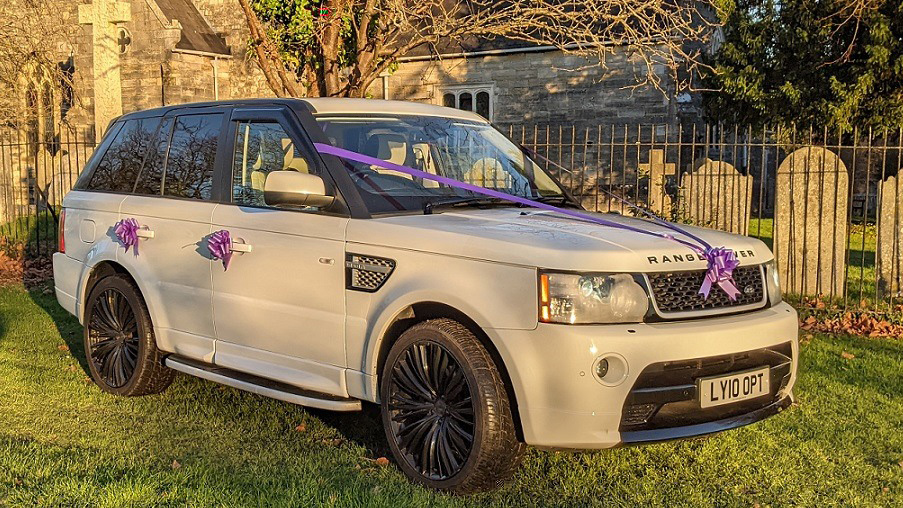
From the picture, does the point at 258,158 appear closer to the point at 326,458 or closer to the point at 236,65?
the point at 326,458

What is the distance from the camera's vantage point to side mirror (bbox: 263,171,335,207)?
4.87 meters

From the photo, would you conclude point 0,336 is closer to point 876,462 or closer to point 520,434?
point 520,434

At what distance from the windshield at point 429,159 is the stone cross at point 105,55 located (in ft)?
53.9

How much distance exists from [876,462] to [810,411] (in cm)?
101

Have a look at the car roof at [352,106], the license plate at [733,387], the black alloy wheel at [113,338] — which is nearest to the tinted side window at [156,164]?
the car roof at [352,106]

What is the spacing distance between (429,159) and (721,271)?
1.94 metres

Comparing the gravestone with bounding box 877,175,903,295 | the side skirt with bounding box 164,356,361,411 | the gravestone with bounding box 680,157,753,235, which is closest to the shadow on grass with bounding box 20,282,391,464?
the side skirt with bounding box 164,356,361,411

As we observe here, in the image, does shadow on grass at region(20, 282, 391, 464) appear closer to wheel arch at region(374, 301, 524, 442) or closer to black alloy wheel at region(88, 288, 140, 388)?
black alloy wheel at region(88, 288, 140, 388)

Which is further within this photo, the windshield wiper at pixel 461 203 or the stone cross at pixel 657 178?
the stone cross at pixel 657 178

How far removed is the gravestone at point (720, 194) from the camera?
11.6 metres

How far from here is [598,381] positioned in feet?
13.1

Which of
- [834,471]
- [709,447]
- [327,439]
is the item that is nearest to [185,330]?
[327,439]

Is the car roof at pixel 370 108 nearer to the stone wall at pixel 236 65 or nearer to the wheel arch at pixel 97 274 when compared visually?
the wheel arch at pixel 97 274

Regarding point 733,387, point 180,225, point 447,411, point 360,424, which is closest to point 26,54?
point 180,225
